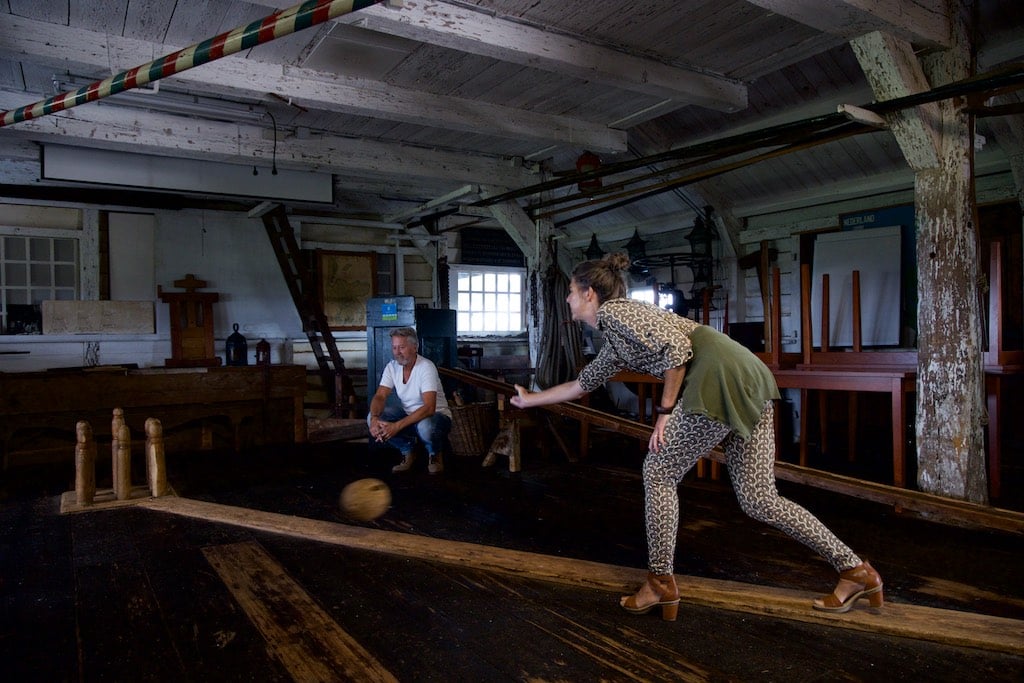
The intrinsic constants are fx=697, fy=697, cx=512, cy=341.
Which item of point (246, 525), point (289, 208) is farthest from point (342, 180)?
point (246, 525)

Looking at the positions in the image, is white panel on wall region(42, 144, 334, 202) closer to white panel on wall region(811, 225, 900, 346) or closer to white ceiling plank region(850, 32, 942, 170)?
white ceiling plank region(850, 32, 942, 170)

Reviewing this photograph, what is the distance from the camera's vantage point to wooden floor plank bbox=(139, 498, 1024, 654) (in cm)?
257

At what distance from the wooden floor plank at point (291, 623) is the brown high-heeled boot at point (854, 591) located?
1.71 meters

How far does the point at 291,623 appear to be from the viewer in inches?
106

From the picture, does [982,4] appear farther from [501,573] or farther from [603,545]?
[501,573]

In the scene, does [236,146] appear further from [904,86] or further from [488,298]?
[488,298]

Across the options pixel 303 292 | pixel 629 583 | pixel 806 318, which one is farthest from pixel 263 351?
pixel 629 583

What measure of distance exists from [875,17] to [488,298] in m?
7.86

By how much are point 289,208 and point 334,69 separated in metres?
4.87

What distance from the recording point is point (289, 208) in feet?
31.3

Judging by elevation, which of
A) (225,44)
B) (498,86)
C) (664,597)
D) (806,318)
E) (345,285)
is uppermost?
(498,86)

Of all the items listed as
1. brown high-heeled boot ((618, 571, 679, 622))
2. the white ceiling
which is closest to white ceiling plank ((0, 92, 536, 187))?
the white ceiling

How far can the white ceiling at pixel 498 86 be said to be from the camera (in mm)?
4090

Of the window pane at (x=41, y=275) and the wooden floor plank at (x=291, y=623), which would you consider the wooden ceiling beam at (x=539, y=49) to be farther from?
the window pane at (x=41, y=275)
